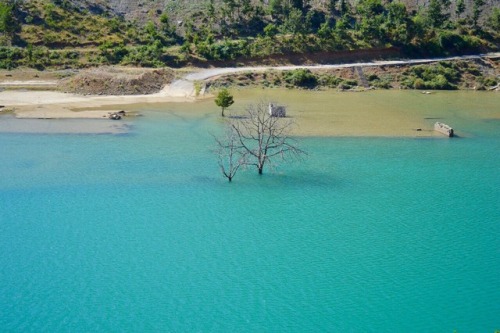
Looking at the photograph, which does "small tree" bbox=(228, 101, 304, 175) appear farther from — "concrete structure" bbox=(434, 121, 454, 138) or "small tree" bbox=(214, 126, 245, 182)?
"concrete structure" bbox=(434, 121, 454, 138)

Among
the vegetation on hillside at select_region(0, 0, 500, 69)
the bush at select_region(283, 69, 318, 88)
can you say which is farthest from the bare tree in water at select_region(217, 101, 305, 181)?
the vegetation on hillside at select_region(0, 0, 500, 69)

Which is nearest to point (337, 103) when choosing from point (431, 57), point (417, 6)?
point (431, 57)

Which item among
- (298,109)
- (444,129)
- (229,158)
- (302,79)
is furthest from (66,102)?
(444,129)

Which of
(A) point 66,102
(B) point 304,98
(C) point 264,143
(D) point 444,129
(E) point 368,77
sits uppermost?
(E) point 368,77

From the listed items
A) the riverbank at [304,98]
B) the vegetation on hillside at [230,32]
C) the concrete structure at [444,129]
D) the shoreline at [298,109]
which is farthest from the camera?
the vegetation on hillside at [230,32]

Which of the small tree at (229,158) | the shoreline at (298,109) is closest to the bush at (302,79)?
the shoreline at (298,109)

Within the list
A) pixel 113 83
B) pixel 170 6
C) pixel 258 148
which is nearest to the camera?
pixel 258 148

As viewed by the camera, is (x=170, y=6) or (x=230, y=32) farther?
(x=170, y=6)

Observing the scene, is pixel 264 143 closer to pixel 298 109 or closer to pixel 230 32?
pixel 298 109

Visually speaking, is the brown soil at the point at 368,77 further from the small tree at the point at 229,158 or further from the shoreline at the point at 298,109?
the small tree at the point at 229,158
